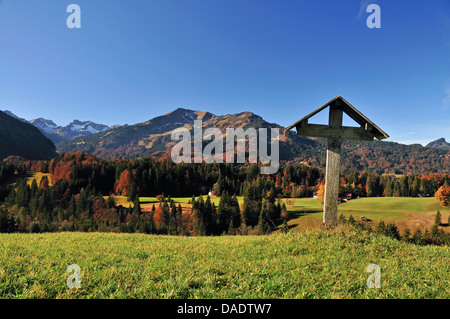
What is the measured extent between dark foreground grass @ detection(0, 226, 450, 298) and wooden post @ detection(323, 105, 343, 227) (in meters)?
1.01

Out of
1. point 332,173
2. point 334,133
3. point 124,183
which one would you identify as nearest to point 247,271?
point 332,173

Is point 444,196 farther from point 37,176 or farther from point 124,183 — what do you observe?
point 37,176

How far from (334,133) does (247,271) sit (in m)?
6.70

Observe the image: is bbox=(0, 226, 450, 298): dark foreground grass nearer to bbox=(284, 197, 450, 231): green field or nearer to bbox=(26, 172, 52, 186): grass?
bbox=(284, 197, 450, 231): green field

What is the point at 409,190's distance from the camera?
14675cm

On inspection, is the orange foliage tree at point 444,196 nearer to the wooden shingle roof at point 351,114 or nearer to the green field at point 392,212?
the green field at point 392,212

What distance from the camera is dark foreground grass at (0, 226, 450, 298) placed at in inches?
174

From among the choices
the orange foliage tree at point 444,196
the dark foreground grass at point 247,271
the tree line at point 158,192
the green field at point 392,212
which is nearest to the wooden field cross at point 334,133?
the dark foreground grass at point 247,271

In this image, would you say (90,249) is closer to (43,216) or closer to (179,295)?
(179,295)

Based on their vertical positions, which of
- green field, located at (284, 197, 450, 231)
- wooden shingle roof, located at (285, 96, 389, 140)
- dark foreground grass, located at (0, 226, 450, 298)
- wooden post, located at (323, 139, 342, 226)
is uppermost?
wooden shingle roof, located at (285, 96, 389, 140)

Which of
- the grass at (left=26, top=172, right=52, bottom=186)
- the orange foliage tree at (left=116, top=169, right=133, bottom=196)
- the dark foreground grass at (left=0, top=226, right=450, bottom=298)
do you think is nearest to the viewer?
the dark foreground grass at (left=0, top=226, right=450, bottom=298)

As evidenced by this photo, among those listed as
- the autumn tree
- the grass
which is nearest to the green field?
the autumn tree
